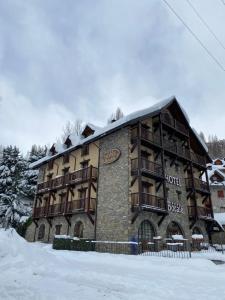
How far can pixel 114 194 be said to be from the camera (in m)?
19.2

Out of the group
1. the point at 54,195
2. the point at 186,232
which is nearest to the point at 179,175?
the point at 186,232

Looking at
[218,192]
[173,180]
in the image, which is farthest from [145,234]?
[218,192]

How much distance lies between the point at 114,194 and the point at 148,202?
103 inches

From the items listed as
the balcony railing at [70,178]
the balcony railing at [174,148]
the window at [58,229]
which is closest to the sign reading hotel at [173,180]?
the balcony railing at [174,148]

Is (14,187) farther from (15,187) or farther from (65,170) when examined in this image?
(65,170)

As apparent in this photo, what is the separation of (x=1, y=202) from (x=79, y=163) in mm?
14986

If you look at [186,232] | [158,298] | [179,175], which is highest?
[179,175]

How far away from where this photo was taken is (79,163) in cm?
2439

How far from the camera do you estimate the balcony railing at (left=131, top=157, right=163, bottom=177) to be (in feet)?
62.6

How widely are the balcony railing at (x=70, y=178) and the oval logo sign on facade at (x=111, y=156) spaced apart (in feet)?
4.60

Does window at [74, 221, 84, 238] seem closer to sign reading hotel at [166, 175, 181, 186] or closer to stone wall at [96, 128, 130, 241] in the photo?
stone wall at [96, 128, 130, 241]

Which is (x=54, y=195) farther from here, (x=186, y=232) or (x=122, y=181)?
(x=186, y=232)

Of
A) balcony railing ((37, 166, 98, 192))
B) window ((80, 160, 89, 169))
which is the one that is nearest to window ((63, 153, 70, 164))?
balcony railing ((37, 166, 98, 192))

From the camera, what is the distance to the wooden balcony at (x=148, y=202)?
17625mm
